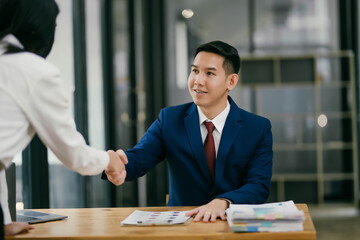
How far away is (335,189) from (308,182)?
52cm

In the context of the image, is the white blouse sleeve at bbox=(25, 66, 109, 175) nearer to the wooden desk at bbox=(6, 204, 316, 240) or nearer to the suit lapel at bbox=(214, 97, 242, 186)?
the wooden desk at bbox=(6, 204, 316, 240)

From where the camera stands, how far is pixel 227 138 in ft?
7.77

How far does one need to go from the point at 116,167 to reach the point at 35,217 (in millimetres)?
380

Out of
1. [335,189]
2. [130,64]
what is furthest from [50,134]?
[335,189]

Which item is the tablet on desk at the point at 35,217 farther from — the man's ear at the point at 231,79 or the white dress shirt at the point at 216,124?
the man's ear at the point at 231,79

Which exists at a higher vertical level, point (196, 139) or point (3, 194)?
point (196, 139)

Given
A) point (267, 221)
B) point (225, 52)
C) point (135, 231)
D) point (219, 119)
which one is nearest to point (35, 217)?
point (135, 231)

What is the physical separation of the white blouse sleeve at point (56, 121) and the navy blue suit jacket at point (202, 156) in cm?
72

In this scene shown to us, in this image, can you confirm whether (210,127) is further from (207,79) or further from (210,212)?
(210,212)

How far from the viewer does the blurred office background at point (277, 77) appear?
18.2ft

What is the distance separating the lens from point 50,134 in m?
1.53

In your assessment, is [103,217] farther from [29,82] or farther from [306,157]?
[306,157]

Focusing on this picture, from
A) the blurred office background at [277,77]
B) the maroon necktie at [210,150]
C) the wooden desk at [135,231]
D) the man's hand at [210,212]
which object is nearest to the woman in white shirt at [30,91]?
the wooden desk at [135,231]

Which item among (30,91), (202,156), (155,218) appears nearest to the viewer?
(30,91)
